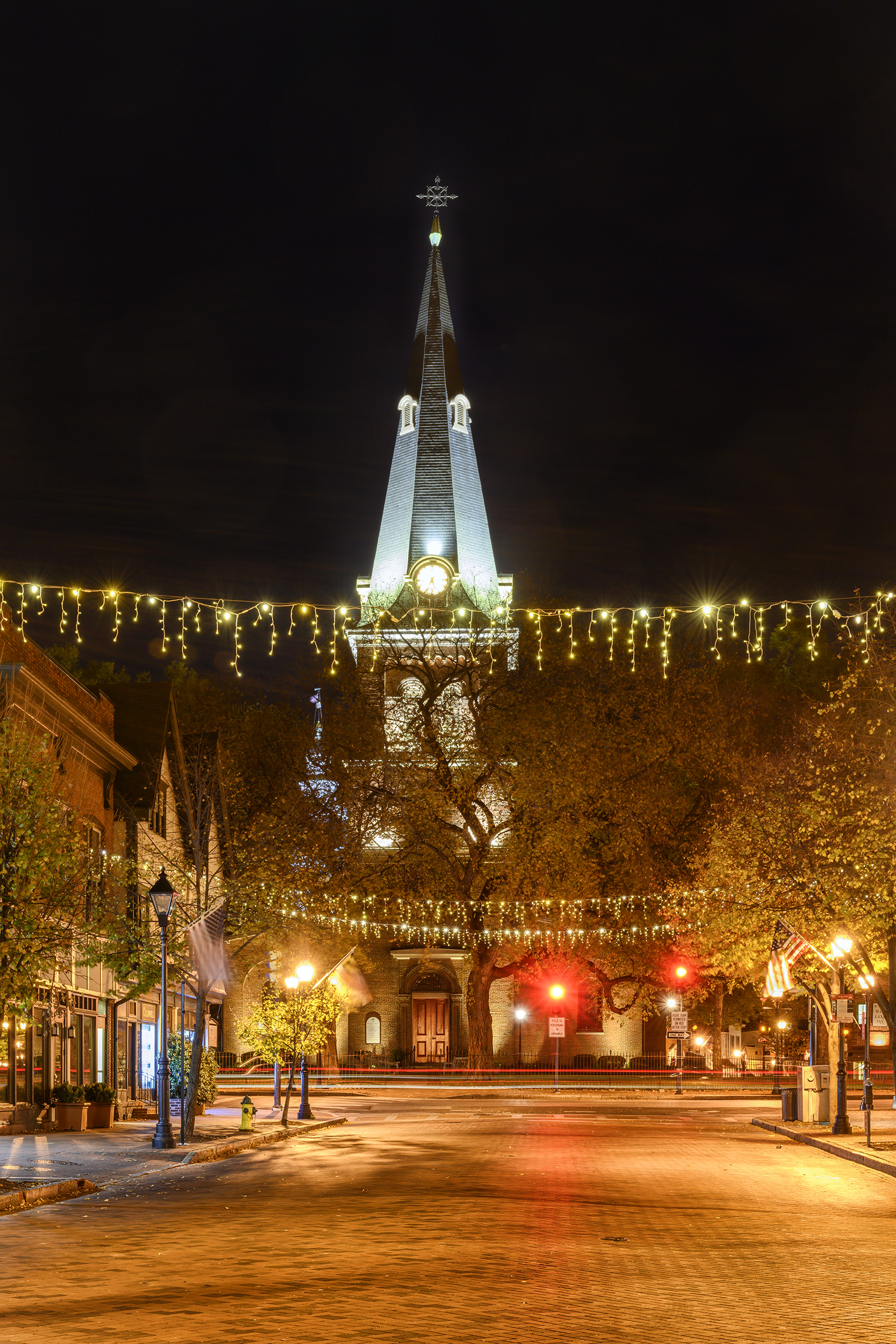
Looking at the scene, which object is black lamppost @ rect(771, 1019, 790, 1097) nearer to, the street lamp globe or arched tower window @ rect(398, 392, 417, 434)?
the street lamp globe

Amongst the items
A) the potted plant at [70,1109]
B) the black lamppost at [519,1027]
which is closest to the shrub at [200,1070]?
the potted plant at [70,1109]

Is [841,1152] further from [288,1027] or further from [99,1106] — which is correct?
[99,1106]

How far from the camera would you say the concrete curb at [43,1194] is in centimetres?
1627

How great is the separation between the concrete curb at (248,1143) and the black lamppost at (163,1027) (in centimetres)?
77

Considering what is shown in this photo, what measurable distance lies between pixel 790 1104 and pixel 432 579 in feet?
131

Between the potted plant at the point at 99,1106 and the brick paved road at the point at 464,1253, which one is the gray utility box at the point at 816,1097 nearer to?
the brick paved road at the point at 464,1253

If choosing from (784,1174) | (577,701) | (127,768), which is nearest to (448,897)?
(577,701)

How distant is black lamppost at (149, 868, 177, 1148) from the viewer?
25.1m

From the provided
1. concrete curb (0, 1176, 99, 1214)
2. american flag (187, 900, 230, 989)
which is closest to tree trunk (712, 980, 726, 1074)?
american flag (187, 900, 230, 989)

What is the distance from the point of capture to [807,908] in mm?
28641

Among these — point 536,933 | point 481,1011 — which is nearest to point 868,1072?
point 536,933

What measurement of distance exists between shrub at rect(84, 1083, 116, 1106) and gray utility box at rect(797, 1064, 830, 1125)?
14.6m

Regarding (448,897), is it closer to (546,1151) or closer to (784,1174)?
(546,1151)

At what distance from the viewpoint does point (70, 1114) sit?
30453mm
